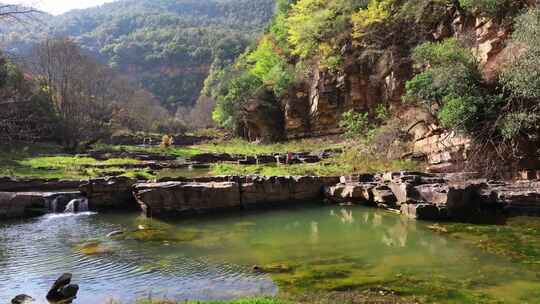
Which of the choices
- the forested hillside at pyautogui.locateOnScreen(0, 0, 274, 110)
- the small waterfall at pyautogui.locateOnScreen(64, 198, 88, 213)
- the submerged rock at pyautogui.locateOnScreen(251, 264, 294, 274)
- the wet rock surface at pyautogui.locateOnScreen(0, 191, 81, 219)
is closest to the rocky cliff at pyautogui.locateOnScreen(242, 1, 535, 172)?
the submerged rock at pyautogui.locateOnScreen(251, 264, 294, 274)

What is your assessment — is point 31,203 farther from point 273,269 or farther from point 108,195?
point 273,269

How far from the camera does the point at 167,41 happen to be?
129375 millimetres

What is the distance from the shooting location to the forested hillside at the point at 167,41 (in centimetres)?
11562

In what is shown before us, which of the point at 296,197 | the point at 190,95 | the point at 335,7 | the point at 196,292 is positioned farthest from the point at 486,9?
the point at 190,95

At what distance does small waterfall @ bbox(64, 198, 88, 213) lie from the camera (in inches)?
749

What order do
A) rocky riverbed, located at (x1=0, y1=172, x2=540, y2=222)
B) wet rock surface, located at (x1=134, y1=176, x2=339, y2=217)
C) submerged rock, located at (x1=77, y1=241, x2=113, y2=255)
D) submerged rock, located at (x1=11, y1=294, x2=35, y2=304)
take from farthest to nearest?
1. wet rock surface, located at (x1=134, y1=176, x2=339, y2=217)
2. rocky riverbed, located at (x1=0, y1=172, x2=540, y2=222)
3. submerged rock, located at (x1=77, y1=241, x2=113, y2=255)
4. submerged rock, located at (x1=11, y1=294, x2=35, y2=304)

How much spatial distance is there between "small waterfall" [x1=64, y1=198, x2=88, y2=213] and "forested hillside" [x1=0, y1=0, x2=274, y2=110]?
8614 centimetres

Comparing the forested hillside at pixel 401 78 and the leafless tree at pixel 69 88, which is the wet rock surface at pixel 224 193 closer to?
the forested hillside at pixel 401 78

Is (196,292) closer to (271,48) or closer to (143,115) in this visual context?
(271,48)

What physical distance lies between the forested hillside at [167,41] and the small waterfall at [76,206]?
283 ft

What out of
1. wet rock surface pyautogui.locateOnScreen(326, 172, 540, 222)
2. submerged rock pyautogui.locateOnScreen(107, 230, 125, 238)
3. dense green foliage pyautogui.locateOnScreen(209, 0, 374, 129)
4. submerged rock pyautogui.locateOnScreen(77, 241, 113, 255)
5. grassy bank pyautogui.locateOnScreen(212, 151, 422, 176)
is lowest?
submerged rock pyautogui.locateOnScreen(77, 241, 113, 255)

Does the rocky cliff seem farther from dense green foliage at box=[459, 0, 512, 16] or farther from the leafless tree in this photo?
the leafless tree

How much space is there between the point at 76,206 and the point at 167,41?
116766 millimetres

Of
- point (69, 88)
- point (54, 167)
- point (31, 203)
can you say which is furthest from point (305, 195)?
point (69, 88)
